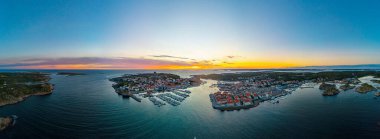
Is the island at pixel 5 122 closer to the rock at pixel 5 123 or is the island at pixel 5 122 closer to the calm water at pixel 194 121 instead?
the rock at pixel 5 123

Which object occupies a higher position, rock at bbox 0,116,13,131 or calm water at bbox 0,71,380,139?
rock at bbox 0,116,13,131

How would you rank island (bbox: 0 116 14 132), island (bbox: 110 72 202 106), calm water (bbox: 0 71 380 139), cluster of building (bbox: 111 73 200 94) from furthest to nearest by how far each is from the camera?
cluster of building (bbox: 111 73 200 94), island (bbox: 110 72 202 106), island (bbox: 0 116 14 132), calm water (bbox: 0 71 380 139)

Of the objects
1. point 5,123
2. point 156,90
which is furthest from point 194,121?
point 156,90

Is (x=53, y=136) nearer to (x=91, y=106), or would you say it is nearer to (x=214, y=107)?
(x=91, y=106)

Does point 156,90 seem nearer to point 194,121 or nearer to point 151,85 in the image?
point 151,85

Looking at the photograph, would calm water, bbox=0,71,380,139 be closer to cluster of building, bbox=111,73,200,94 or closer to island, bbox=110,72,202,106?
island, bbox=110,72,202,106

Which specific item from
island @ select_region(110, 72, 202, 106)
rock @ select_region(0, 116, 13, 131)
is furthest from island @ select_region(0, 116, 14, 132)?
island @ select_region(110, 72, 202, 106)

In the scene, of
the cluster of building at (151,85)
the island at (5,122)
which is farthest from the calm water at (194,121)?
the cluster of building at (151,85)

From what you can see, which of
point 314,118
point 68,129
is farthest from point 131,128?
point 314,118
